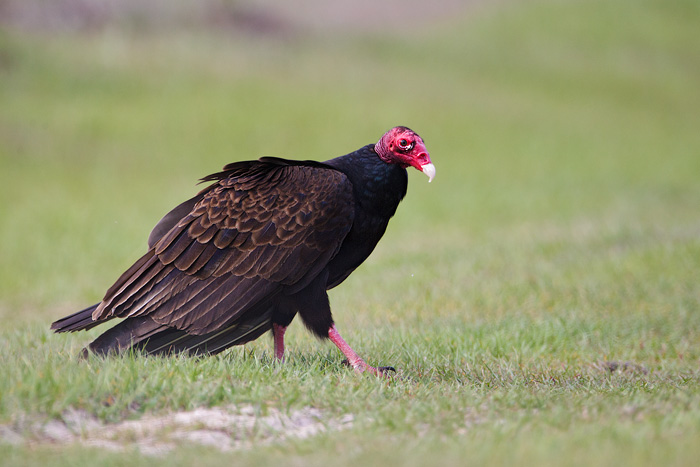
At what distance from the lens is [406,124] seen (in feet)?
69.8

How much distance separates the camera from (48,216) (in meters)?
14.4

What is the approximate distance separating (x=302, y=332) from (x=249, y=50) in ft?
69.0

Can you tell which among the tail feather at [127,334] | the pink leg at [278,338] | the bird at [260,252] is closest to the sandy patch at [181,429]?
the bird at [260,252]

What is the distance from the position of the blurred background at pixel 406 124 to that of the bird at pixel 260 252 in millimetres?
2861

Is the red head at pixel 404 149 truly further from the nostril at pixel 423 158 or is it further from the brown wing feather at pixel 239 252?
the brown wing feather at pixel 239 252

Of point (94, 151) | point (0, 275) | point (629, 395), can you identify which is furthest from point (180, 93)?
point (629, 395)

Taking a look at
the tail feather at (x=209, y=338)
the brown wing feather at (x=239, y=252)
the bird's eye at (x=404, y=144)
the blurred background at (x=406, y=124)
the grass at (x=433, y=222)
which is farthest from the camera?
the blurred background at (x=406, y=124)

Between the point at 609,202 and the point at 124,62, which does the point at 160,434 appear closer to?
the point at 609,202

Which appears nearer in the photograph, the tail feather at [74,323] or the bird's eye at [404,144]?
the tail feather at [74,323]

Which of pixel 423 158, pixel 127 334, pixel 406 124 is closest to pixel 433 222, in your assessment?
pixel 406 124

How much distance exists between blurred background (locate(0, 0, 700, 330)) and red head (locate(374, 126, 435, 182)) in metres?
2.94

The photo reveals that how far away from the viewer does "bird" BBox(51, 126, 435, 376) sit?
15.7ft

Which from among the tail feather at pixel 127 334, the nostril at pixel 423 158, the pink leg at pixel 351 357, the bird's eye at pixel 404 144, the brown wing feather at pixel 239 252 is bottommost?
the pink leg at pixel 351 357

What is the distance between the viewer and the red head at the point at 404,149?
16.3 feet
